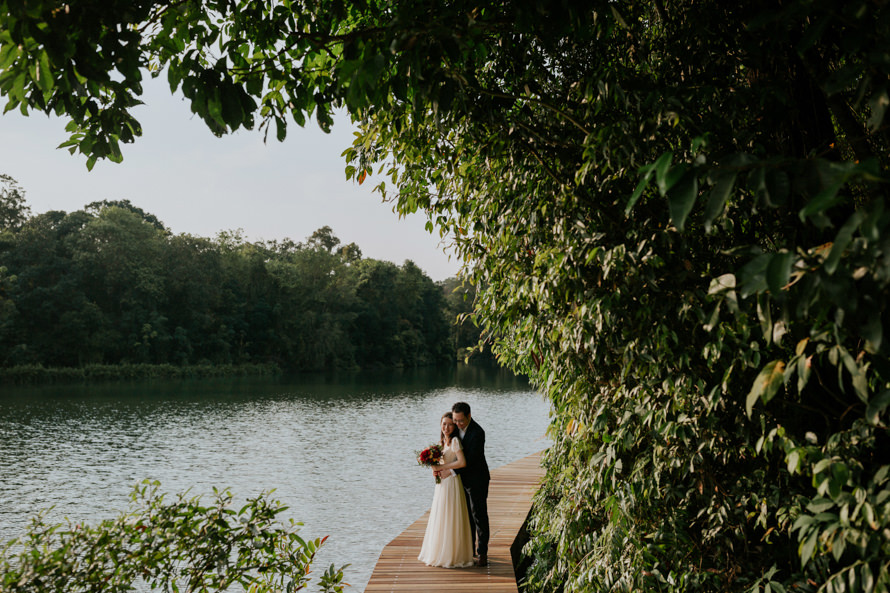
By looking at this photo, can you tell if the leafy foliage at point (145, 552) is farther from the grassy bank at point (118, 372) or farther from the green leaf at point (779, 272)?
the grassy bank at point (118, 372)

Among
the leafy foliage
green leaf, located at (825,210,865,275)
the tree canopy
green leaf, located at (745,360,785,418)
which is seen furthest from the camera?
the leafy foliage

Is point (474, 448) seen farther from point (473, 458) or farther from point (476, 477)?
point (476, 477)

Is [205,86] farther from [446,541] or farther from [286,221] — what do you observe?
[286,221]

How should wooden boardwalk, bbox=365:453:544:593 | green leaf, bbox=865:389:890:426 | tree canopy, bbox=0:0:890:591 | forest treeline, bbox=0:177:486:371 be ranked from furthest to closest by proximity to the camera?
forest treeline, bbox=0:177:486:371 < wooden boardwalk, bbox=365:453:544:593 < tree canopy, bbox=0:0:890:591 < green leaf, bbox=865:389:890:426

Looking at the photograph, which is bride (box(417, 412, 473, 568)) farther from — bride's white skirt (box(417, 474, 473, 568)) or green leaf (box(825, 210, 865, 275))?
green leaf (box(825, 210, 865, 275))

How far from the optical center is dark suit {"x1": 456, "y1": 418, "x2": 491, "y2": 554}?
6301mm

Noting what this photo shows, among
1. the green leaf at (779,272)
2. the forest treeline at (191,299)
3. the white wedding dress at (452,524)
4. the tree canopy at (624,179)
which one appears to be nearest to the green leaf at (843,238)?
the green leaf at (779,272)

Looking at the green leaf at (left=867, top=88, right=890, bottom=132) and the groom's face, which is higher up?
the green leaf at (left=867, top=88, right=890, bottom=132)

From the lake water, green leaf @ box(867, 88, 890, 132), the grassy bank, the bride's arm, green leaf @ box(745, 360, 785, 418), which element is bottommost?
the lake water

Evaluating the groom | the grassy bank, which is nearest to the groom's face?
the groom

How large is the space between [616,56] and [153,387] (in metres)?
40.9

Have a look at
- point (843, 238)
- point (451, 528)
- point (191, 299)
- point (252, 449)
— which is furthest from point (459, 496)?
point (191, 299)

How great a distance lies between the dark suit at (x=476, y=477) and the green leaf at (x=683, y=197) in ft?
16.5

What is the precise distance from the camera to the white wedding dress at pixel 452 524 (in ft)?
20.7
